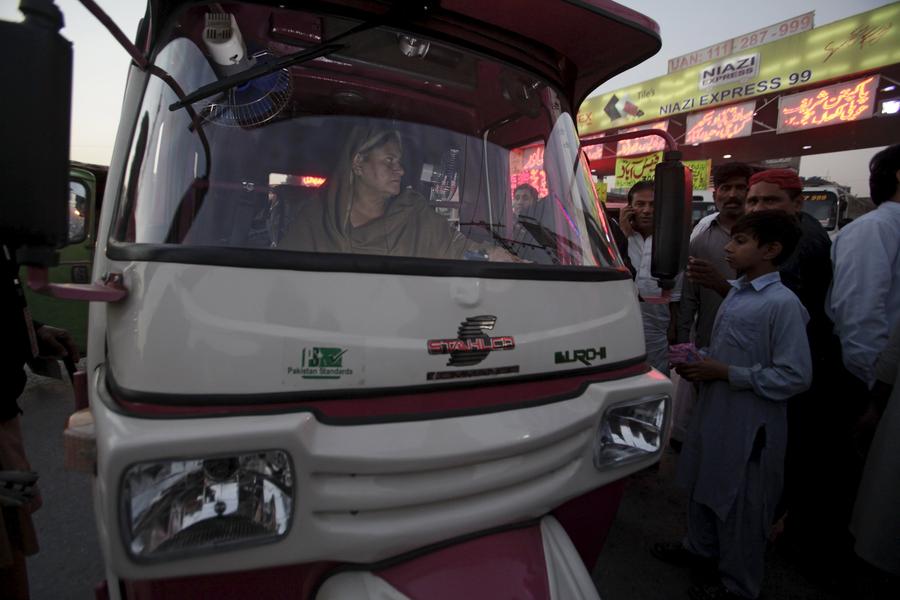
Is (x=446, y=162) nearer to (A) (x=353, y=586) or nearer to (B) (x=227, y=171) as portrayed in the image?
(B) (x=227, y=171)

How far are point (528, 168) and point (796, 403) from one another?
2091mm

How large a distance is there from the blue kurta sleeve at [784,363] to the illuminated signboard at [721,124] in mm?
13446

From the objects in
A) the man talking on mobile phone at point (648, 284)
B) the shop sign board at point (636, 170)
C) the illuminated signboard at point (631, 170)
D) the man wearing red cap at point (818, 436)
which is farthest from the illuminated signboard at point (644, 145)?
the man wearing red cap at point (818, 436)

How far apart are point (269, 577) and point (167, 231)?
864mm

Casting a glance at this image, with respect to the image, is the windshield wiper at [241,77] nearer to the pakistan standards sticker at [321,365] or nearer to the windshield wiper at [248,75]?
the windshield wiper at [248,75]

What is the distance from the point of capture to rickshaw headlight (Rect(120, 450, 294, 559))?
37.4 inches

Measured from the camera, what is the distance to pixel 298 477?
1012mm

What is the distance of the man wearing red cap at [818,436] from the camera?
2.72m

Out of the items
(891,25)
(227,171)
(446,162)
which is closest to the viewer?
(227,171)

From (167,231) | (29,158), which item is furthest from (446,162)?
(29,158)

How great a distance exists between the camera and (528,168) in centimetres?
205

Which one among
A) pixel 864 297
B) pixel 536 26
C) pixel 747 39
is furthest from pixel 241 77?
pixel 747 39

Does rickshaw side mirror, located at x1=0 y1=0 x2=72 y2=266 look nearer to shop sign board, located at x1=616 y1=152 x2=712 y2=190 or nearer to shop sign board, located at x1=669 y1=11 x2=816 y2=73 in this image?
shop sign board, located at x1=616 y1=152 x2=712 y2=190

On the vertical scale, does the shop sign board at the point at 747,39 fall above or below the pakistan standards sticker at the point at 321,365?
above
